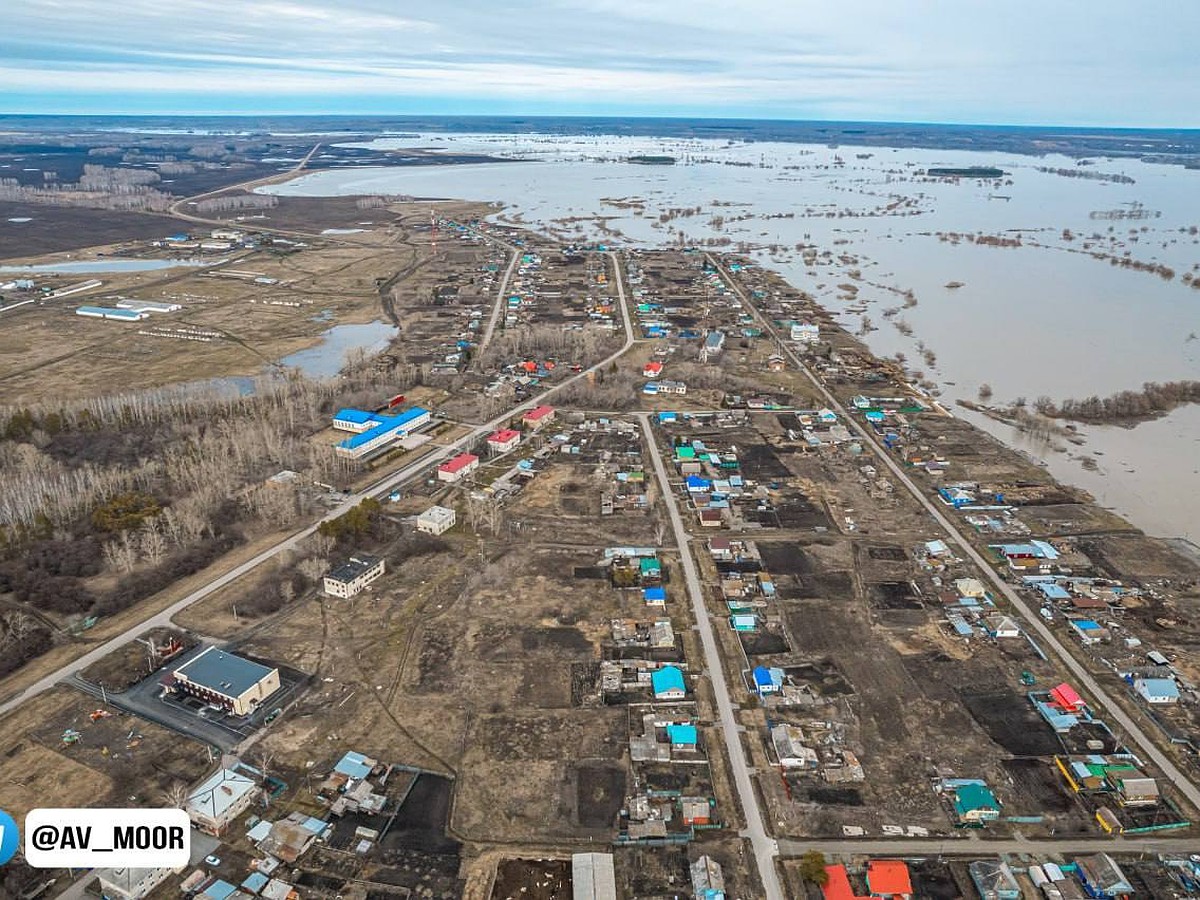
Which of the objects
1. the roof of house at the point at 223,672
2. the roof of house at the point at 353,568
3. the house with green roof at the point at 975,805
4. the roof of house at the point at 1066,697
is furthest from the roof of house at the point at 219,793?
the roof of house at the point at 1066,697

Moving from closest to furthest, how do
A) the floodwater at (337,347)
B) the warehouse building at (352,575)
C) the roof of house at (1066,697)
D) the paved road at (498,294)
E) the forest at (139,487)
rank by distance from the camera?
the roof of house at (1066,697) < the forest at (139,487) < the warehouse building at (352,575) < the floodwater at (337,347) < the paved road at (498,294)

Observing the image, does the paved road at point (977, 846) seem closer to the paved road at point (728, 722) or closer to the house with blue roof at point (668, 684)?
the paved road at point (728, 722)

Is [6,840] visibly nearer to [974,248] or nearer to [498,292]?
[498,292]

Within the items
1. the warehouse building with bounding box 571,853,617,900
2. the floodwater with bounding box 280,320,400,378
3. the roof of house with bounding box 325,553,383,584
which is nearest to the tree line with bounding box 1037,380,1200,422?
the roof of house with bounding box 325,553,383,584

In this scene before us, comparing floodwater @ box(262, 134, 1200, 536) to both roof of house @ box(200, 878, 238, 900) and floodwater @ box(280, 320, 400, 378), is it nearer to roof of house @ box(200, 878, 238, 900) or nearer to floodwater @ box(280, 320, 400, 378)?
roof of house @ box(200, 878, 238, 900)

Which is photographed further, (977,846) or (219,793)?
(219,793)

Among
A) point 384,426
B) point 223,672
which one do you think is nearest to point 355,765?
point 223,672
